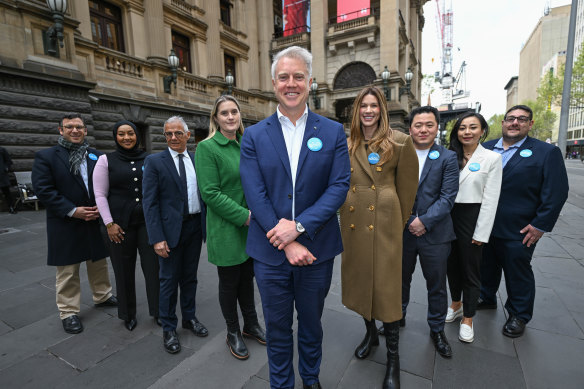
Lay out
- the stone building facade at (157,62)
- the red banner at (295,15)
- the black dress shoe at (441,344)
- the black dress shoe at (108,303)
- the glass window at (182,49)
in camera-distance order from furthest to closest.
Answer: the red banner at (295,15) < the glass window at (182,49) < the stone building facade at (157,62) < the black dress shoe at (108,303) < the black dress shoe at (441,344)

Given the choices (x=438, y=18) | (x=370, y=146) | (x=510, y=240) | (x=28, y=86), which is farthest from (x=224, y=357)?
(x=438, y=18)

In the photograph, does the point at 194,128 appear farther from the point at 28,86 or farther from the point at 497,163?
the point at 497,163

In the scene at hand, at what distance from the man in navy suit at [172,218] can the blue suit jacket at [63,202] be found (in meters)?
1.01

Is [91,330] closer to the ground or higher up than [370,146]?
closer to the ground

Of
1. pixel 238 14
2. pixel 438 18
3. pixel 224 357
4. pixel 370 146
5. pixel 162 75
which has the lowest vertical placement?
pixel 224 357

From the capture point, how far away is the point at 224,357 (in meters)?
2.49

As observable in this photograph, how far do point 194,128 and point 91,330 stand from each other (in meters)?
12.0

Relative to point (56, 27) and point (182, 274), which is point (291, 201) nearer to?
point (182, 274)

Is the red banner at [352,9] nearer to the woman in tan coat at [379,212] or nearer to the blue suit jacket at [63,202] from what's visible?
the woman in tan coat at [379,212]

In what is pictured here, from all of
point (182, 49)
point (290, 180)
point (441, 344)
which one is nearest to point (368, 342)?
point (441, 344)

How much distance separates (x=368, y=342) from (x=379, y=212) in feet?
4.06

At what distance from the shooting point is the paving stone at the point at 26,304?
10.2 ft

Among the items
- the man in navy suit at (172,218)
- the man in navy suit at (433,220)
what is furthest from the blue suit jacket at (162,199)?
the man in navy suit at (433,220)

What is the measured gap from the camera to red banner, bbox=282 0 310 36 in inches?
792
